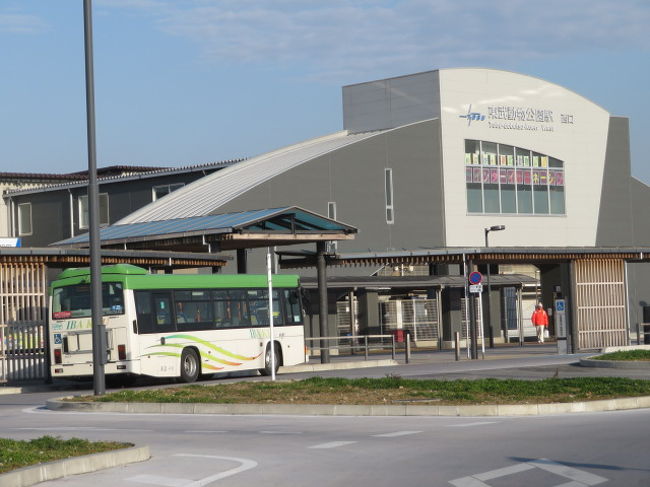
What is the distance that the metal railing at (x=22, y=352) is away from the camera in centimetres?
3306

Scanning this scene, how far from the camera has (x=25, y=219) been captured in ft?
239

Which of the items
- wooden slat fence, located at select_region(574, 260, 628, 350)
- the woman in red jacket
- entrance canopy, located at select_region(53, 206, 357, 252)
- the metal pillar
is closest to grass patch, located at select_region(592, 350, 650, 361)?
entrance canopy, located at select_region(53, 206, 357, 252)

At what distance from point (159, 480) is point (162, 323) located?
1959 centimetres

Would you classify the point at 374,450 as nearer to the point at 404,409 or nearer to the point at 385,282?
the point at 404,409

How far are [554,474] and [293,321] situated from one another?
81.0ft

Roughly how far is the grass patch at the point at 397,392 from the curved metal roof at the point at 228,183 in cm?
3012

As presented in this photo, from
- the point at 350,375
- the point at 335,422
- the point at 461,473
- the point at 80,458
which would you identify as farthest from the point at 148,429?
the point at 350,375

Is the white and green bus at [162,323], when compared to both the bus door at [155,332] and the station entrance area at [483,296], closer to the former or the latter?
the bus door at [155,332]

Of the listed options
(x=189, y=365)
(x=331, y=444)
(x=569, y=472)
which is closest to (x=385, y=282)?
(x=189, y=365)

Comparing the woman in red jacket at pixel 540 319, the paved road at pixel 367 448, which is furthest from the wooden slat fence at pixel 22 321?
the woman in red jacket at pixel 540 319

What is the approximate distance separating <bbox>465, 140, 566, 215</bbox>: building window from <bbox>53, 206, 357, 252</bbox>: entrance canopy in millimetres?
26136

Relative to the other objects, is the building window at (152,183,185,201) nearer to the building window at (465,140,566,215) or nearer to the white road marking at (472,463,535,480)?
the building window at (465,140,566,215)

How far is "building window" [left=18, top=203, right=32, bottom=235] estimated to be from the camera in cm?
7219

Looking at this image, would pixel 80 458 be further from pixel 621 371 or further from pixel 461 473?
pixel 621 371
